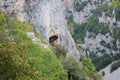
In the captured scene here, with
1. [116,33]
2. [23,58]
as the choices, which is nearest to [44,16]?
[23,58]

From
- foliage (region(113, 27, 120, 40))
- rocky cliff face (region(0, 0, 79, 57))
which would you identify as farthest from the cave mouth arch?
foliage (region(113, 27, 120, 40))

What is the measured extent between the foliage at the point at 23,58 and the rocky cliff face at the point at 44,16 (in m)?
2.03

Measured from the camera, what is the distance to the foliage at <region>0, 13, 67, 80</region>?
22531 mm

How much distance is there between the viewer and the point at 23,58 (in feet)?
78.5

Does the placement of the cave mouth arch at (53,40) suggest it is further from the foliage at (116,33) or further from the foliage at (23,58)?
the foliage at (116,33)

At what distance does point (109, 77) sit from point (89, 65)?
78.0 m

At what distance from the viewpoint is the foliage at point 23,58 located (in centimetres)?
2253

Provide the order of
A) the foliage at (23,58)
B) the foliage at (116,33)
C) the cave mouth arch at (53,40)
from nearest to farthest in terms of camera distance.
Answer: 1. the foliage at (23,58)
2. the cave mouth arch at (53,40)
3. the foliage at (116,33)

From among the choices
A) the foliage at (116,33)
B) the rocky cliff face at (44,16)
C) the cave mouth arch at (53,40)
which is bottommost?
the foliage at (116,33)

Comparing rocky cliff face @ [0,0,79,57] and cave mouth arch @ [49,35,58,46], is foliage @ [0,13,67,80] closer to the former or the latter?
rocky cliff face @ [0,0,79,57]

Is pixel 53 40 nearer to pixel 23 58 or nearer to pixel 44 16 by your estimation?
pixel 44 16

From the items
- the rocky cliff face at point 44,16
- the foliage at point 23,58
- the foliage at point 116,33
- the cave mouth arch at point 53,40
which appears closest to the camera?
the foliage at point 23,58

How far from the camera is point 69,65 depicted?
1623 inches

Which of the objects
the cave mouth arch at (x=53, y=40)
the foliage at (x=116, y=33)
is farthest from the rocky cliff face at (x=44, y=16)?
the foliage at (x=116, y=33)
